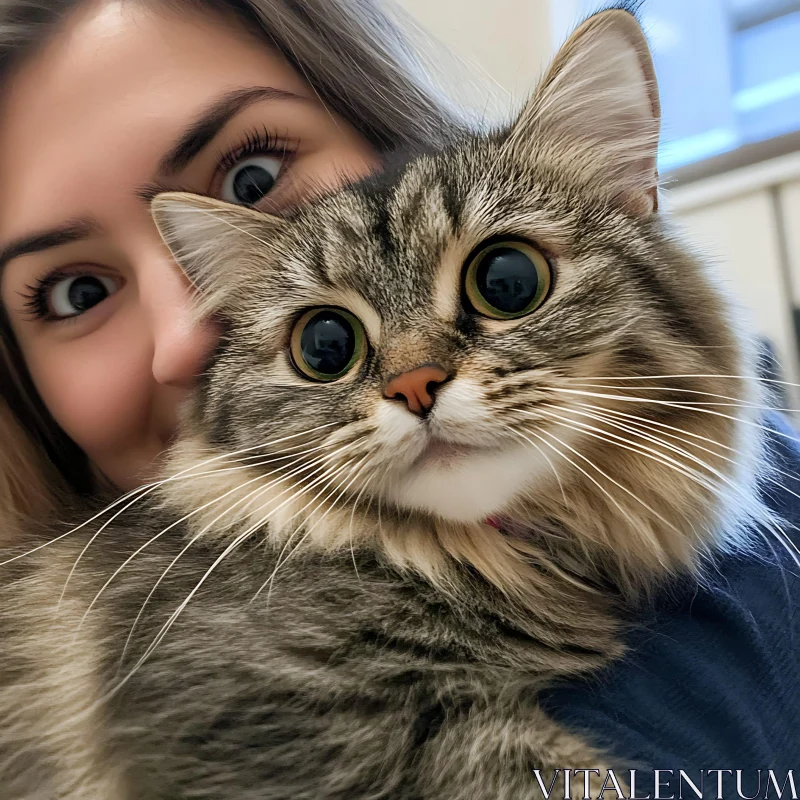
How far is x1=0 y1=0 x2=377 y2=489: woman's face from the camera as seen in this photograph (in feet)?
3.13

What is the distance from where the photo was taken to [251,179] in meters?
1.06

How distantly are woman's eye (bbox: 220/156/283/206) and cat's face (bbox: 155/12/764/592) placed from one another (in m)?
0.14

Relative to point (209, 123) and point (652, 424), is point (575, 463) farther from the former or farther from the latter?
point (209, 123)

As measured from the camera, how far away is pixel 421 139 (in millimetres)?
1146

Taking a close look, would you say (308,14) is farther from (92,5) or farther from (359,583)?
(359,583)

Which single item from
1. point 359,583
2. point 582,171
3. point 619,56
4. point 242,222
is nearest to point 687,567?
point 359,583

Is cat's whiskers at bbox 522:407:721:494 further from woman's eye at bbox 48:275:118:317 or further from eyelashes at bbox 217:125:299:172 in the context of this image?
woman's eye at bbox 48:275:118:317

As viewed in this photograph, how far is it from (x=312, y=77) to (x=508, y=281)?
1.85 feet

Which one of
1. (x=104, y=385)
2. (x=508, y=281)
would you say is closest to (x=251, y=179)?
(x=104, y=385)

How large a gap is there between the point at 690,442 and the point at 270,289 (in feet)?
1.90

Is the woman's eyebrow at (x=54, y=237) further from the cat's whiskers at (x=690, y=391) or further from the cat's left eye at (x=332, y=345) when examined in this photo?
the cat's whiskers at (x=690, y=391)

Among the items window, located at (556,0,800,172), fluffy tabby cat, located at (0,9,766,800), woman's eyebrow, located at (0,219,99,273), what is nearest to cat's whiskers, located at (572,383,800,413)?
fluffy tabby cat, located at (0,9,766,800)

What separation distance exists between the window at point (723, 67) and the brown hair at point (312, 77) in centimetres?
143

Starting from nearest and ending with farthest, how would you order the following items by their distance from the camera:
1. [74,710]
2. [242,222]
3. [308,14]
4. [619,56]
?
[74,710] → [619,56] → [242,222] → [308,14]
